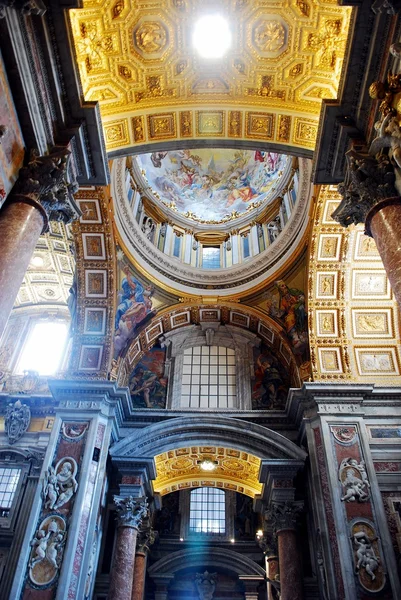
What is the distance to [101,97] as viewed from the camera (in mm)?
10148

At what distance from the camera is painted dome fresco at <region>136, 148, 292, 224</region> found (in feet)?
67.7

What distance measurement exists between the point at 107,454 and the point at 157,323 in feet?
17.1

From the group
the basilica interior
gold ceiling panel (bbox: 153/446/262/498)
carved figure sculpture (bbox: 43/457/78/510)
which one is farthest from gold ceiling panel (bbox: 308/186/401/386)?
carved figure sculpture (bbox: 43/457/78/510)

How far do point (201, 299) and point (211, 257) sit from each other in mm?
2820

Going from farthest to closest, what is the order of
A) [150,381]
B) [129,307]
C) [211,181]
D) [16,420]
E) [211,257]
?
[211,181], [211,257], [150,381], [129,307], [16,420]

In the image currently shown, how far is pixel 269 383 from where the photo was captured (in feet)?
57.2

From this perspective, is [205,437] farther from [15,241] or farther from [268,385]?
[15,241]

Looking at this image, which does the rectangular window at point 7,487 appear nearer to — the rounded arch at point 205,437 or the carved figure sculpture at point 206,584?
the rounded arch at point 205,437

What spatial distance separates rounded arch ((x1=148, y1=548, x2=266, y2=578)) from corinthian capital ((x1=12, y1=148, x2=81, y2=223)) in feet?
49.9

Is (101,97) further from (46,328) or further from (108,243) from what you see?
(46,328)

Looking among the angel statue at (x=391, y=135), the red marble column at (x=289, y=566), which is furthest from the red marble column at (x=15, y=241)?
the red marble column at (x=289, y=566)

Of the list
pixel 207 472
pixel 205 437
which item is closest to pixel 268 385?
pixel 205 437

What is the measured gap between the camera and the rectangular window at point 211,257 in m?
20.0

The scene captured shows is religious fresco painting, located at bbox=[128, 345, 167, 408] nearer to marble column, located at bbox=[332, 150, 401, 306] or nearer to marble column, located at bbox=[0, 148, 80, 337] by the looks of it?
marble column, located at bbox=[0, 148, 80, 337]
